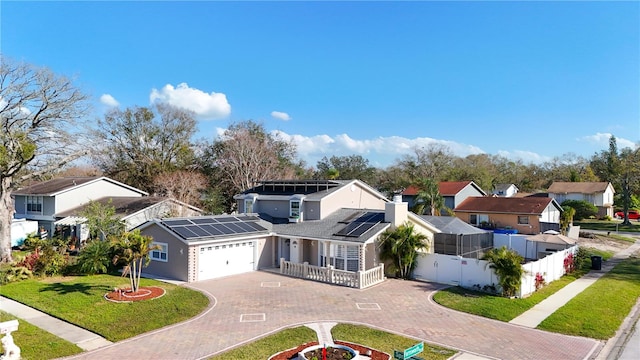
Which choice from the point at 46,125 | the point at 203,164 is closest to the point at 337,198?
the point at 46,125

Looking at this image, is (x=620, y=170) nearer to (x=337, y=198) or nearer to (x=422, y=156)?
(x=422, y=156)

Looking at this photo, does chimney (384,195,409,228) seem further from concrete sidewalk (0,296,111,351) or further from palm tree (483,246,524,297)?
concrete sidewalk (0,296,111,351)

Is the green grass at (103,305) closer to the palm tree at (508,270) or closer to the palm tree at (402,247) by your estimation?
the palm tree at (402,247)

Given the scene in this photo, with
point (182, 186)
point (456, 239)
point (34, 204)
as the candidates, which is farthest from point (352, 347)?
point (34, 204)

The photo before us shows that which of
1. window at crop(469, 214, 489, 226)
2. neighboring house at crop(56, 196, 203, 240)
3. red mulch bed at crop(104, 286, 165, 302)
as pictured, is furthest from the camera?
window at crop(469, 214, 489, 226)

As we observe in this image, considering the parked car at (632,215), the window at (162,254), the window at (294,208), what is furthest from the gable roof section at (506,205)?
the parked car at (632,215)

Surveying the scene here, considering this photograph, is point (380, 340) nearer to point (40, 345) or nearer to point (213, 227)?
point (40, 345)

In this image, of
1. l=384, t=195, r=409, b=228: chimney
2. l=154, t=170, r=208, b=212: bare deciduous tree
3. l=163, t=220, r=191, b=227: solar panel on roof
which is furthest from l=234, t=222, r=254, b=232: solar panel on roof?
l=154, t=170, r=208, b=212: bare deciduous tree
